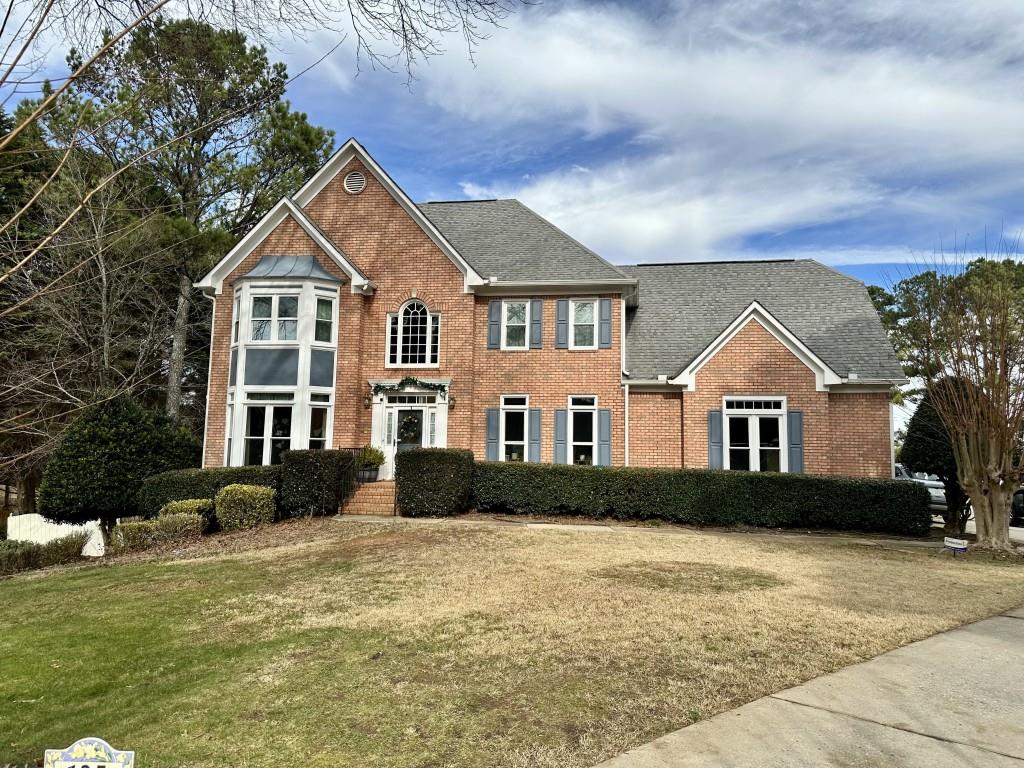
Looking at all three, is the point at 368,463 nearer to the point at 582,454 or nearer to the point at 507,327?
the point at 507,327

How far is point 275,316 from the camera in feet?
59.2

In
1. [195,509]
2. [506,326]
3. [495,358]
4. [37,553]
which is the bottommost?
[37,553]

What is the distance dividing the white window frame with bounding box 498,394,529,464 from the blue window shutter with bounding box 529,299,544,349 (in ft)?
5.11

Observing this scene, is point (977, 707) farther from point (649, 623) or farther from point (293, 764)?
point (293, 764)

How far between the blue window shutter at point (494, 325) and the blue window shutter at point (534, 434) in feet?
7.38

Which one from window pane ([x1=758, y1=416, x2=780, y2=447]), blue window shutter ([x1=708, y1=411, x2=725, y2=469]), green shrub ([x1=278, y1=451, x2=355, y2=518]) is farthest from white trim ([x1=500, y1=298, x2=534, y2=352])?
window pane ([x1=758, y1=416, x2=780, y2=447])

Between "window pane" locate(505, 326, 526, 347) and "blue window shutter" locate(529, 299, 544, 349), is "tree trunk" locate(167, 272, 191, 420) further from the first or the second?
"blue window shutter" locate(529, 299, 544, 349)

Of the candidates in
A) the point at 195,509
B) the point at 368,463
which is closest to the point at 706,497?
the point at 368,463

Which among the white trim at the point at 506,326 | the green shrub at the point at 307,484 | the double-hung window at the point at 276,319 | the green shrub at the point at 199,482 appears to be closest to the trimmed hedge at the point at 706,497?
the green shrub at the point at 307,484

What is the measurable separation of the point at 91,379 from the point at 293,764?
69.0 feet

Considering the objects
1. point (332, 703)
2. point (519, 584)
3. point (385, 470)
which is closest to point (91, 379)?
point (385, 470)

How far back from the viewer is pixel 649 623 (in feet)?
21.1

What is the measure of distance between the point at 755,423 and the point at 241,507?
1284cm

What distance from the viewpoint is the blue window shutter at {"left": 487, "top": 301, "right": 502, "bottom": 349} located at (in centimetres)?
1905
